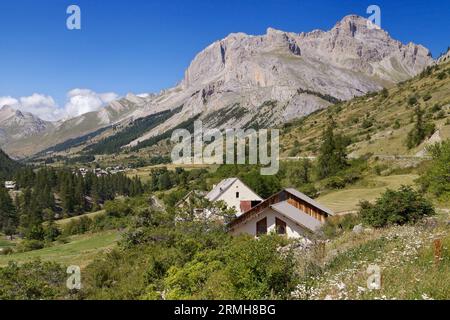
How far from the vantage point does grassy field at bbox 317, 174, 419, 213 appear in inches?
1992

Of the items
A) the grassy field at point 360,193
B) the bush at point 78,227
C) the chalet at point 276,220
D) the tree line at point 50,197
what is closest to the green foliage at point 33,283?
the chalet at point 276,220

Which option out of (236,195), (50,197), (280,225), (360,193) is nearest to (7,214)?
(50,197)

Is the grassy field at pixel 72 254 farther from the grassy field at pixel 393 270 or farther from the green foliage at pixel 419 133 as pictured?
the green foliage at pixel 419 133

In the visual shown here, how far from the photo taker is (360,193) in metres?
56.0

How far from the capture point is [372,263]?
604 inches

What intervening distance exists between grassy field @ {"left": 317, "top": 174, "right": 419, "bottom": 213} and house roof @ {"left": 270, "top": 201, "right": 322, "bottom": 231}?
6054 mm

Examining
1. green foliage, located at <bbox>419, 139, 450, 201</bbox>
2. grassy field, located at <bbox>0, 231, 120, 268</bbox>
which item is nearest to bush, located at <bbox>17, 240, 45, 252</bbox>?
grassy field, located at <bbox>0, 231, 120, 268</bbox>

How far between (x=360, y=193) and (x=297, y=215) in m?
17.8

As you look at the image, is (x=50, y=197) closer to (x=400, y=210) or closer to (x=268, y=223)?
(x=268, y=223)

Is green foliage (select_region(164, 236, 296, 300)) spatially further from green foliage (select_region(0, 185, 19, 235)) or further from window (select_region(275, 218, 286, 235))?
green foliage (select_region(0, 185, 19, 235))

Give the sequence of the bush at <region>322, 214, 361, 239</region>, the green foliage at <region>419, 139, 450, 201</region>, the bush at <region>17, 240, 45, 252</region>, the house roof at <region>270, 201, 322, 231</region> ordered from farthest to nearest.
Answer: the bush at <region>17, 240, 45, 252</region> → the house roof at <region>270, 201, 322, 231</region> → the green foliage at <region>419, 139, 450, 201</region> → the bush at <region>322, 214, 361, 239</region>
